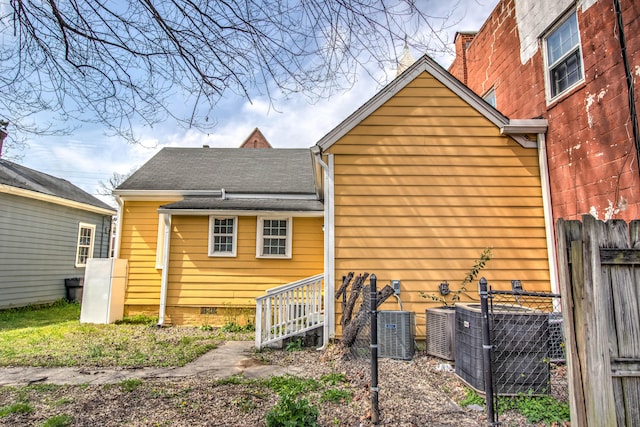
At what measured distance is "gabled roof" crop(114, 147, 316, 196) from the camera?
10.3 meters

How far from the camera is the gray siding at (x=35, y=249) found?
1103 centimetres

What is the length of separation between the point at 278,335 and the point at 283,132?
14.0 feet

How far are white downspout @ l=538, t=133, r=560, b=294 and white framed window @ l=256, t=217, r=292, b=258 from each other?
19.1ft

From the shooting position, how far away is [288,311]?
6.81m

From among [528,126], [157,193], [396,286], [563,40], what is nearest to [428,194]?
[396,286]

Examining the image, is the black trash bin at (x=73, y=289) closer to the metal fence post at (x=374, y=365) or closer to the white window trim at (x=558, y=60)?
the metal fence post at (x=374, y=365)

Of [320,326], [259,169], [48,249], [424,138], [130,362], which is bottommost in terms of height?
[130,362]

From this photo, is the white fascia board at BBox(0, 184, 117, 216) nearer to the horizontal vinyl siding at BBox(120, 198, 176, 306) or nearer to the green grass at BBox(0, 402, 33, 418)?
the horizontal vinyl siding at BBox(120, 198, 176, 306)

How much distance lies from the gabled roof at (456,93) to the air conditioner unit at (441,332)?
11.8 feet

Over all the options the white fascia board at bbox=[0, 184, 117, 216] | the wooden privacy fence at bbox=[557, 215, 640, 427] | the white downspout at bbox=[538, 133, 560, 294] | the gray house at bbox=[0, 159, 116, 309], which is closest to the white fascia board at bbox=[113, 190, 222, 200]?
the gray house at bbox=[0, 159, 116, 309]

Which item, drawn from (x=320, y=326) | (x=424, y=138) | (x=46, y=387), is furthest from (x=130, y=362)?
(x=424, y=138)

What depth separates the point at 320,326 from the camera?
21.9 ft

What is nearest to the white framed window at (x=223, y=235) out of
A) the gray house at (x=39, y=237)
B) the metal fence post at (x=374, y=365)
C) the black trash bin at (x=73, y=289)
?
the gray house at (x=39, y=237)

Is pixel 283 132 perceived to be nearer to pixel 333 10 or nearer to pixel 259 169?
pixel 333 10
